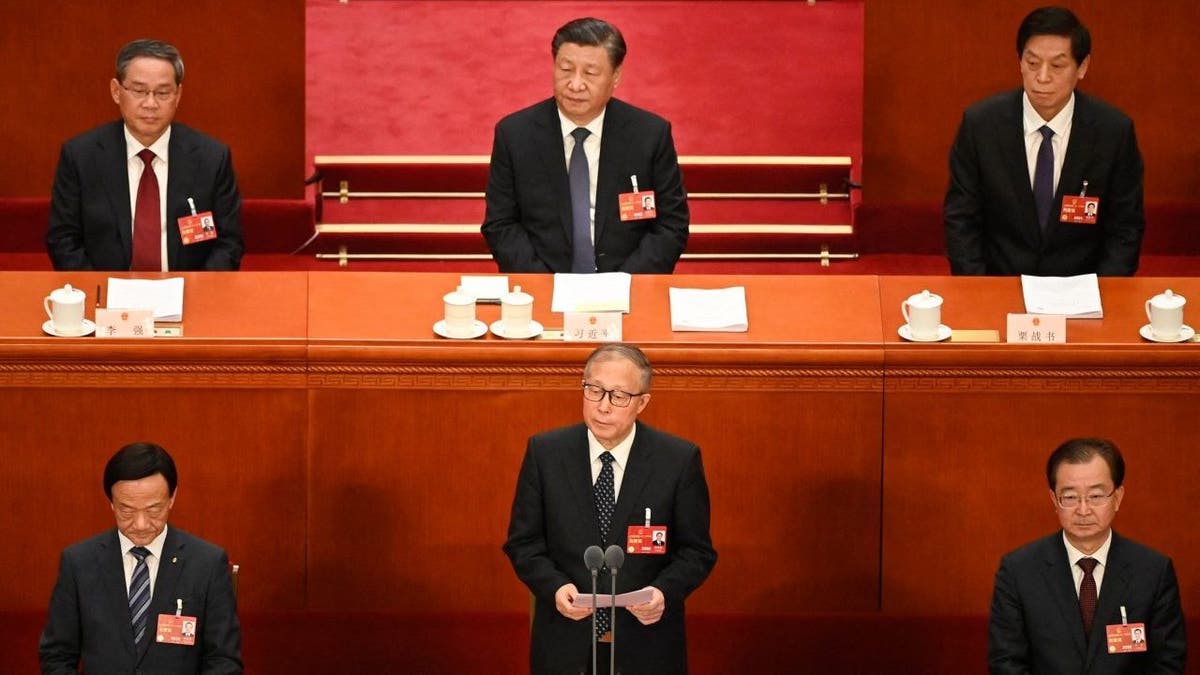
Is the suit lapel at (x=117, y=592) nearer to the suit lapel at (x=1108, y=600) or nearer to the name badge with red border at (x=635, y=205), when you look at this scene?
the name badge with red border at (x=635, y=205)

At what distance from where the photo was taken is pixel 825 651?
4.53m

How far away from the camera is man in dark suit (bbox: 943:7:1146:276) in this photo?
4.96 metres

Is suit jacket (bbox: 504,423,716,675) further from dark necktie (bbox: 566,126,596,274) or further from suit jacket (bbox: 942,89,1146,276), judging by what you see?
suit jacket (bbox: 942,89,1146,276)

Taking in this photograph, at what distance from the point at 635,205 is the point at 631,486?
1.30m

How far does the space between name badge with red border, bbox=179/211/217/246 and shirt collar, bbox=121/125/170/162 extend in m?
0.21

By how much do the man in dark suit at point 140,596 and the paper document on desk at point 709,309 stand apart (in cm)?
133

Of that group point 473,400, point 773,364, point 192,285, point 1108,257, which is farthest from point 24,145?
point 1108,257

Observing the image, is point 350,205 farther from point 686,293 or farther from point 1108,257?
point 1108,257

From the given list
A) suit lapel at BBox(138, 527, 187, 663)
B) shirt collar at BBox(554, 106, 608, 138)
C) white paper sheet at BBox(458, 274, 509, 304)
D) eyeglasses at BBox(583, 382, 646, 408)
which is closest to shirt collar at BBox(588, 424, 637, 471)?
eyeglasses at BBox(583, 382, 646, 408)

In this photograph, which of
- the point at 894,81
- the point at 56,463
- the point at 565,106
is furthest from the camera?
the point at 894,81

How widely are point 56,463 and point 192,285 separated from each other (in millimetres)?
558

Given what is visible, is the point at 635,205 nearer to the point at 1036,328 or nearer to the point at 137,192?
the point at 1036,328

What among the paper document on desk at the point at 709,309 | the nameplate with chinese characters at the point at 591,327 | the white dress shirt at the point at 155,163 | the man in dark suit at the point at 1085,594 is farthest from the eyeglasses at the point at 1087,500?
the white dress shirt at the point at 155,163

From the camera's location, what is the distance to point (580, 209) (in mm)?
5016
